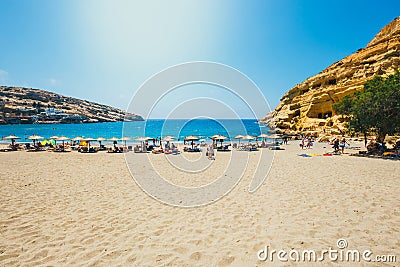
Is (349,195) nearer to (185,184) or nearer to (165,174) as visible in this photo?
(185,184)

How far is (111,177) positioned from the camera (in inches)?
367

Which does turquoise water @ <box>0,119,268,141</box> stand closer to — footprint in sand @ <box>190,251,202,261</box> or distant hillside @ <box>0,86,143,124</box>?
distant hillside @ <box>0,86,143,124</box>

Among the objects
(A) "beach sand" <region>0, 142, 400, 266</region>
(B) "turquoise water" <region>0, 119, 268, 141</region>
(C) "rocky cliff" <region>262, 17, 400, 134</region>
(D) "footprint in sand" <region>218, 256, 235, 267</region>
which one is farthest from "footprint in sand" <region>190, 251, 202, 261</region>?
(B) "turquoise water" <region>0, 119, 268, 141</region>

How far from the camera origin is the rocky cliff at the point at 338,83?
30.6 meters

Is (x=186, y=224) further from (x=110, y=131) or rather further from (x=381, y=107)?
(x=110, y=131)

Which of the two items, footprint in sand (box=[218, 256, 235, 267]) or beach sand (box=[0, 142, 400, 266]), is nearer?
footprint in sand (box=[218, 256, 235, 267])

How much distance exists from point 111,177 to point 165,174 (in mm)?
2446

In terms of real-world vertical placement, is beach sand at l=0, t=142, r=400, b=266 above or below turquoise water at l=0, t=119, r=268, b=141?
below

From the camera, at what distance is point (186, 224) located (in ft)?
15.3

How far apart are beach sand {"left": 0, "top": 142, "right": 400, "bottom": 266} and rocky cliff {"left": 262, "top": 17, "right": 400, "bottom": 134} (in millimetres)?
28499

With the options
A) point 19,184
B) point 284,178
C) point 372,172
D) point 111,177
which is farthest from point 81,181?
point 372,172

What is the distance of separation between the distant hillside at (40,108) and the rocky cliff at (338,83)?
193 feet

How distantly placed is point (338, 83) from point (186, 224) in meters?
41.9

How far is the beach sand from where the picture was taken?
3.48m
